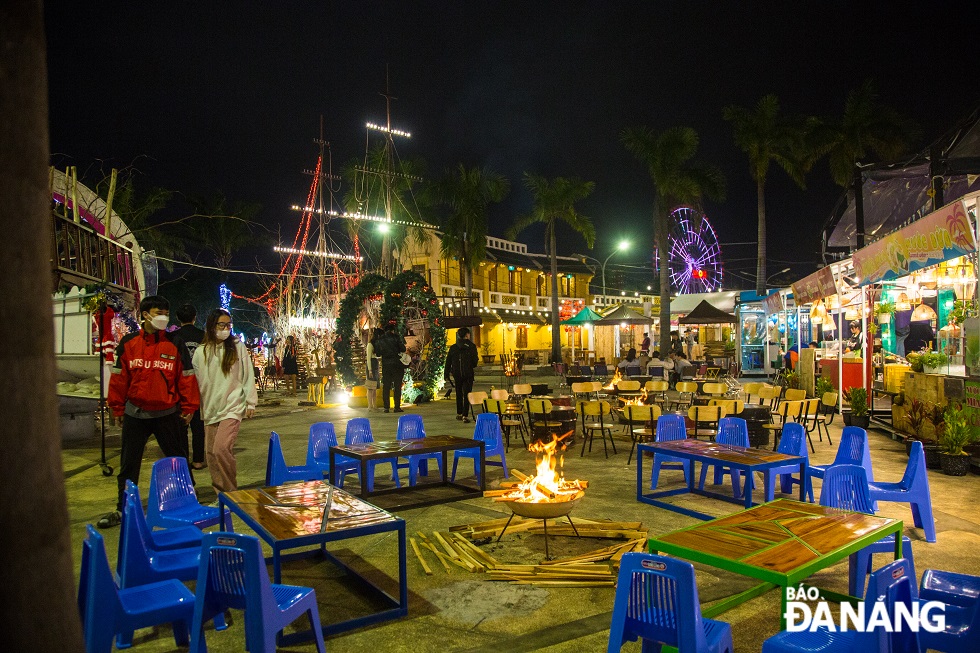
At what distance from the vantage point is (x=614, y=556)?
501 cm

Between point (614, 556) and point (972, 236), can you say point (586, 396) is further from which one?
point (614, 556)

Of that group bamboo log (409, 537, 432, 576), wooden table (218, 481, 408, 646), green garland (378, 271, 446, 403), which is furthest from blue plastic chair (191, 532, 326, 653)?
green garland (378, 271, 446, 403)

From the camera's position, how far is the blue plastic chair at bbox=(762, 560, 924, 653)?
2.48 meters

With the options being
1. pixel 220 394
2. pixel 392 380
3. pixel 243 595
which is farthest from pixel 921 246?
pixel 392 380

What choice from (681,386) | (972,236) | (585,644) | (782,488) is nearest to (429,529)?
(585,644)

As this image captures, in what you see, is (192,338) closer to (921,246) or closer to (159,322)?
(159,322)

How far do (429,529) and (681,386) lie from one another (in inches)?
325

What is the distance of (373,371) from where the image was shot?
55.4ft

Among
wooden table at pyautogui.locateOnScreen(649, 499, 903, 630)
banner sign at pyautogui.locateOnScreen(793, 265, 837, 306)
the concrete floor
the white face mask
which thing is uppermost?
banner sign at pyautogui.locateOnScreen(793, 265, 837, 306)

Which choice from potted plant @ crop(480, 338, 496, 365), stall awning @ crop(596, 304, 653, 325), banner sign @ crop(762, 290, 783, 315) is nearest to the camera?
banner sign @ crop(762, 290, 783, 315)

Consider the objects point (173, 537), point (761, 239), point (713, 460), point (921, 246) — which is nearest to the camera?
point (173, 537)

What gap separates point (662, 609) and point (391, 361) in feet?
38.5

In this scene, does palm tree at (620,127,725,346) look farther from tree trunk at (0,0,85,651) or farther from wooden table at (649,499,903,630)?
tree trunk at (0,0,85,651)

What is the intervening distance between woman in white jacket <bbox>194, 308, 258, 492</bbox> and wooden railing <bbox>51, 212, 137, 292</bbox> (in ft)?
7.24
